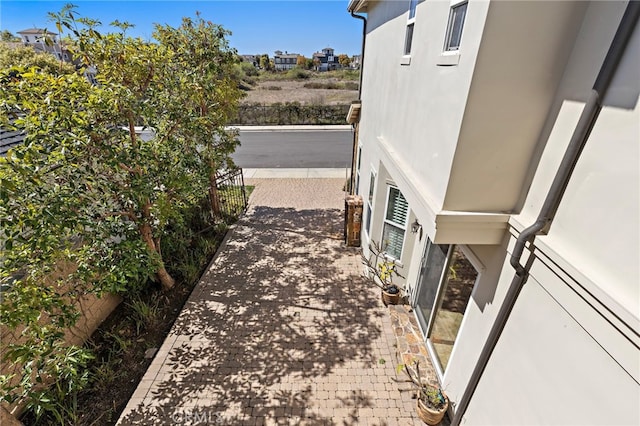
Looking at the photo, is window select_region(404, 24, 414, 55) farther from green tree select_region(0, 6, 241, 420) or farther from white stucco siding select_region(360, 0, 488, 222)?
green tree select_region(0, 6, 241, 420)

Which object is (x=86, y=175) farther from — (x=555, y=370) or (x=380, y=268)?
(x=555, y=370)

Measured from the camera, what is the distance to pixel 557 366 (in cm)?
232

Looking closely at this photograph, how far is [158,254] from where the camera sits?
19.0 ft

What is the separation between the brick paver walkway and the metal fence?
89.7 inches

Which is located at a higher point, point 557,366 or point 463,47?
point 463,47

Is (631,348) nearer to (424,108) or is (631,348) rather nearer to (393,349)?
(424,108)

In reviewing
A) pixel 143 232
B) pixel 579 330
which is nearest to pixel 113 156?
pixel 143 232

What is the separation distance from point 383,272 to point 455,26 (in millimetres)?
4846

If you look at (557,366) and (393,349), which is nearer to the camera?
(557,366)

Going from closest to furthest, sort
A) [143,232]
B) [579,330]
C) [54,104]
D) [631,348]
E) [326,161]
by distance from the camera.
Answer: [631,348] < [579,330] < [54,104] < [143,232] < [326,161]

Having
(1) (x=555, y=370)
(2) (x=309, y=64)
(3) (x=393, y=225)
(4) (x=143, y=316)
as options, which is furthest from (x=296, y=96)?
(2) (x=309, y=64)

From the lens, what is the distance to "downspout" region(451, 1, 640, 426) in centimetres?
185

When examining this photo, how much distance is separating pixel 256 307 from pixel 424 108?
5467 millimetres

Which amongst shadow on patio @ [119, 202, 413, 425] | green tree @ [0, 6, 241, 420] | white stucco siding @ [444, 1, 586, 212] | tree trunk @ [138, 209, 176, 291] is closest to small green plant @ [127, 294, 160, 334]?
shadow on patio @ [119, 202, 413, 425]
